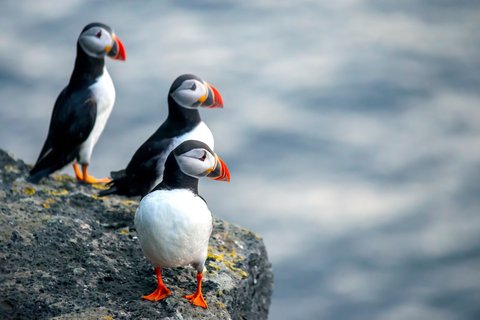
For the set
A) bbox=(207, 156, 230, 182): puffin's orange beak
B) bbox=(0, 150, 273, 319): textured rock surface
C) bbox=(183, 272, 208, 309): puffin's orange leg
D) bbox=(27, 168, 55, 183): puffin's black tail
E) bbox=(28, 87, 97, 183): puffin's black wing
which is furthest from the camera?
bbox=(28, 87, 97, 183): puffin's black wing

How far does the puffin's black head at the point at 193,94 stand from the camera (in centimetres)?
627

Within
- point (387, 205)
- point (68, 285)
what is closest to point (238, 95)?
point (387, 205)

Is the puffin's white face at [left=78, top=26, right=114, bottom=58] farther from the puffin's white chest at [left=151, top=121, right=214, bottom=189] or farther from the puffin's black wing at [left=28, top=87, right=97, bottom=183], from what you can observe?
the puffin's white chest at [left=151, top=121, right=214, bottom=189]

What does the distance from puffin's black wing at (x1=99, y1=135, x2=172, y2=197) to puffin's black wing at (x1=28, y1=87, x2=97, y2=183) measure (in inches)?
31.2

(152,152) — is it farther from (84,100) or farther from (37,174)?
(84,100)

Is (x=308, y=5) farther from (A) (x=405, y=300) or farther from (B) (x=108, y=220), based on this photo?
(B) (x=108, y=220)

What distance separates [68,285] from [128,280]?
13.1 inches

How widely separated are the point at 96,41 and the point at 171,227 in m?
2.57

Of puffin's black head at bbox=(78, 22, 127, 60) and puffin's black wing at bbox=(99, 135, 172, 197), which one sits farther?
puffin's black head at bbox=(78, 22, 127, 60)

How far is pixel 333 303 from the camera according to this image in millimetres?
10102

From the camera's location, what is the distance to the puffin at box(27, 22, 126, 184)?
7113 millimetres

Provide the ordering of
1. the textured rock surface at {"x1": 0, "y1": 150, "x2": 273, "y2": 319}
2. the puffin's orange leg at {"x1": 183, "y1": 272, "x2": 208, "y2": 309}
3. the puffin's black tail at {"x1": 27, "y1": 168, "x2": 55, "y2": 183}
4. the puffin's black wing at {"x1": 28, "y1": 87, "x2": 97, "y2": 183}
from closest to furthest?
the textured rock surface at {"x1": 0, "y1": 150, "x2": 273, "y2": 319} → the puffin's orange leg at {"x1": 183, "y1": 272, "x2": 208, "y2": 309} → the puffin's black tail at {"x1": 27, "y1": 168, "x2": 55, "y2": 183} → the puffin's black wing at {"x1": 28, "y1": 87, "x2": 97, "y2": 183}

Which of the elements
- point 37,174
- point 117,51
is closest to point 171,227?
point 37,174

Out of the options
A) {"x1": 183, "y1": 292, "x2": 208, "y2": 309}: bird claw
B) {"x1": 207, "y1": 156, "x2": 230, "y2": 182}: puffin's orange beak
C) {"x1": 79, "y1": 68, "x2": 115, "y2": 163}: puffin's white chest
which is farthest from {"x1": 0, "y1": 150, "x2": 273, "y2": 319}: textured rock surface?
{"x1": 79, "y1": 68, "x2": 115, "y2": 163}: puffin's white chest
